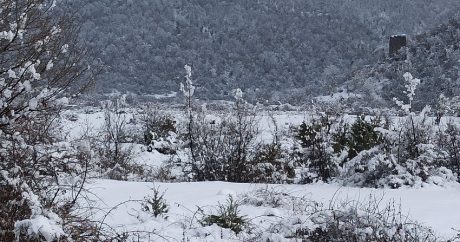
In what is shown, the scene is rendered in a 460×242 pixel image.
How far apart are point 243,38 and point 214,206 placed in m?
104

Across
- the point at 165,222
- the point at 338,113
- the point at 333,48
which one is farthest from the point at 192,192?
the point at 333,48

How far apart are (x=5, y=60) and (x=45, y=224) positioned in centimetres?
343

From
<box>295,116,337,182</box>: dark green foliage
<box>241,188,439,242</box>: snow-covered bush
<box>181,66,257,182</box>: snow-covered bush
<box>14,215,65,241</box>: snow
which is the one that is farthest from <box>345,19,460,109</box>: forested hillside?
<box>14,215,65,241</box>: snow

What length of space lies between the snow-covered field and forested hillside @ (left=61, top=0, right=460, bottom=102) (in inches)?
3030

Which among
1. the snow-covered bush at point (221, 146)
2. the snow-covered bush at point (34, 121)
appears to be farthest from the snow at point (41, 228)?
the snow-covered bush at point (221, 146)

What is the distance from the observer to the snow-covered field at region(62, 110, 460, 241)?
6172mm

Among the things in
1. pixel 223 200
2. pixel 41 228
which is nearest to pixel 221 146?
pixel 223 200

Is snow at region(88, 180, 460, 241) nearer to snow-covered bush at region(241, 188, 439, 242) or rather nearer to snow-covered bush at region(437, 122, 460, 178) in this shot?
snow-covered bush at region(241, 188, 439, 242)

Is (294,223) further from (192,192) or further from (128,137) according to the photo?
(128,137)

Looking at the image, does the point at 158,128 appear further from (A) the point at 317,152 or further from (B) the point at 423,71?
(B) the point at 423,71

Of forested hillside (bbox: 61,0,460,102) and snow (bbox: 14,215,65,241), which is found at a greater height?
forested hillside (bbox: 61,0,460,102)

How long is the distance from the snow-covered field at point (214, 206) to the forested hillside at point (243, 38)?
77.0 m

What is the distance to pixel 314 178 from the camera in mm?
9969

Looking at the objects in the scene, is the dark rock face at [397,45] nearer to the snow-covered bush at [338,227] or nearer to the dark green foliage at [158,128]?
the dark green foliage at [158,128]
